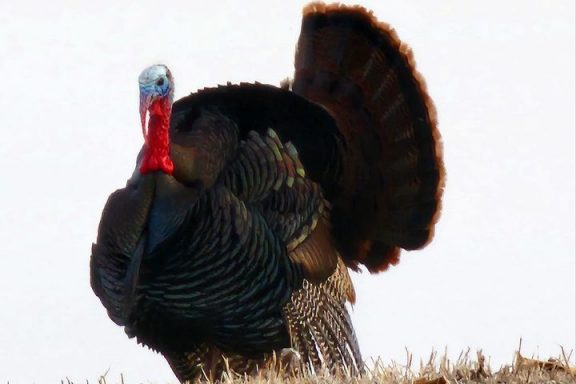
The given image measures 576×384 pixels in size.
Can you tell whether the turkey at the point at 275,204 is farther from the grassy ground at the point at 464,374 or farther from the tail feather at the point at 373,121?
the grassy ground at the point at 464,374

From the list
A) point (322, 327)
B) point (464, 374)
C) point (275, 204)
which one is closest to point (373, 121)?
point (275, 204)

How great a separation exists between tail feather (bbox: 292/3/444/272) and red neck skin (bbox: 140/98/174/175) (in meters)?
1.20

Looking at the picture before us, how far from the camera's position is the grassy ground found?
6266 mm

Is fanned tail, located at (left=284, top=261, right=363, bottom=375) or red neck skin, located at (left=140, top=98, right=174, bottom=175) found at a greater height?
red neck skin, located at (left=140, top=98, right=174, bottom=175)

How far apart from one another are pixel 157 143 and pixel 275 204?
29.7 inches

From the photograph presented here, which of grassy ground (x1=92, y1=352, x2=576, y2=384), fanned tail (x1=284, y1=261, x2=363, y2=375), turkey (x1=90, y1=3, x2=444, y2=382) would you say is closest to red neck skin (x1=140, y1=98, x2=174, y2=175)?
turkey (x1=90, y1=3, x2=444, y2=382)

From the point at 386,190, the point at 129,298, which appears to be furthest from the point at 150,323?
the point at 386,190

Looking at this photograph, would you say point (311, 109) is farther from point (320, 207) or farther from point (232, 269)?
point (232, 269)

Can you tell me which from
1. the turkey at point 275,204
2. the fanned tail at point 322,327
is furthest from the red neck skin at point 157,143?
the fanned tail at point 322,327

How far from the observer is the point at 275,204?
30.7 ft

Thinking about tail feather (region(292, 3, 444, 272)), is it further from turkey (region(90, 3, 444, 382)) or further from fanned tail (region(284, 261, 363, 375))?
fanned tail (region(284, 261, 363, 375))

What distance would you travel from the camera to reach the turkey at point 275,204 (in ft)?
29.3

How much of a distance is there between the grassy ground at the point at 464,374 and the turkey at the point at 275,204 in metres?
2.48

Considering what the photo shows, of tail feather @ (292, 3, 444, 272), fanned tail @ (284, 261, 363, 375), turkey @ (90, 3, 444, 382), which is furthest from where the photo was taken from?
tail feather @ (292, 3, 444, 272)
